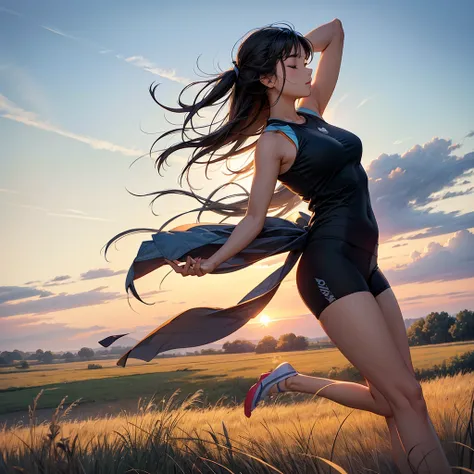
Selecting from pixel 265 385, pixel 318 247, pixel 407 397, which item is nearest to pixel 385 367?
pixel 407 397

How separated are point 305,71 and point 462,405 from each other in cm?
297

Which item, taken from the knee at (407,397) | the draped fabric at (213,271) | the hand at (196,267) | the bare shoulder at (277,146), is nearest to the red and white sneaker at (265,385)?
the draped fabric at (213,271)

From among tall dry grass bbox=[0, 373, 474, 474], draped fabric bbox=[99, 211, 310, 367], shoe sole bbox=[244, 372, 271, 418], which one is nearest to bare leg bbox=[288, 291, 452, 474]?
tall dry grass bbox=[0, 373, 474, 474]

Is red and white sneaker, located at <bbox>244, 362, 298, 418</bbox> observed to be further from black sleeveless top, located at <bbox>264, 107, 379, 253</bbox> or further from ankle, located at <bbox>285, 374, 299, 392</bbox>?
black sleeveless top, located at <bbox>264, 107, 379, 253</bbox>

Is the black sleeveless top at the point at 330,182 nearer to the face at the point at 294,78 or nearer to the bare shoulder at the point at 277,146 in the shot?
the bare shoulder at the point at 277,146

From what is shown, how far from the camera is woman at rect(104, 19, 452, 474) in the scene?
3.37 m

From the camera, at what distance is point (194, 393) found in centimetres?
456

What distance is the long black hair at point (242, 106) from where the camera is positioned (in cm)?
387

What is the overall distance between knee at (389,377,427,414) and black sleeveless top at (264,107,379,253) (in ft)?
2.81

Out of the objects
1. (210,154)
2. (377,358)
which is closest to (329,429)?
(377,358)

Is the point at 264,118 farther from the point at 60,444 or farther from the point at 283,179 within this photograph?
the point at 60,444

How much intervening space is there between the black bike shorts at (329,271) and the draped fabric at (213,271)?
22cm

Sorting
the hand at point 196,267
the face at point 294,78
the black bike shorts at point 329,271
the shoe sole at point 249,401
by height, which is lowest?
the shoe sole at point 249,401

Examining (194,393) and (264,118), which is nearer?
(264,118)
